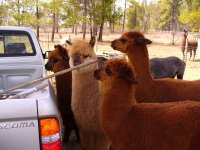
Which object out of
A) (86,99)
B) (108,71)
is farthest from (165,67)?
(108,71)

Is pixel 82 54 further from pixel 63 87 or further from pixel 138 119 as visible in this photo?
pixel 138 119

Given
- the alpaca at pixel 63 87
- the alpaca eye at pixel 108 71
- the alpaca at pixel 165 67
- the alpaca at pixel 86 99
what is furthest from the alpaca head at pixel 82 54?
the alpaca at pixel 165 67

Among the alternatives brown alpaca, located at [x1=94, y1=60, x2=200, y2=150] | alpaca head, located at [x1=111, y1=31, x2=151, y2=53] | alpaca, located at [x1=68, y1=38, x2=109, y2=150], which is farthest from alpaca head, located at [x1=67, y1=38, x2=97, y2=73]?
brown alpaca, located at [x1=94, y1=60, x2=200, y2=150]

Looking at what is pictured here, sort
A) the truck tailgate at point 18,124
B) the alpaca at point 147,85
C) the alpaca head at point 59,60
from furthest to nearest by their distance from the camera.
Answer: the alpaca head at point 59,60, the alpaca at point 147,85, the truck tailgate at point 18,124

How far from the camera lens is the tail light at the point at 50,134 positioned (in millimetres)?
2332

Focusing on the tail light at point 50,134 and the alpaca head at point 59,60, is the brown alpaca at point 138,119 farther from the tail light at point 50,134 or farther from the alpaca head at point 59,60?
the alpaca head at point 59,60

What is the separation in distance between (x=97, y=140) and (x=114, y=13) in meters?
33.9

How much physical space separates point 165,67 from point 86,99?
16.2 feet

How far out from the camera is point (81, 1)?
119 ft

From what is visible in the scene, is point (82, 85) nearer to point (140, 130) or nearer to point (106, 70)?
point (106, 70)

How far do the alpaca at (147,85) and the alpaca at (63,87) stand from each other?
38.8 inches

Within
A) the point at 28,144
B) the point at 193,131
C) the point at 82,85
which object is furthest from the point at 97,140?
the point at 28,144

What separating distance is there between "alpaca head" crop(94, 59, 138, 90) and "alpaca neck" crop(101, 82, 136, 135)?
0.02 meters

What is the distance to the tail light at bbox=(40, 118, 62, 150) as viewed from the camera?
2.33 m
